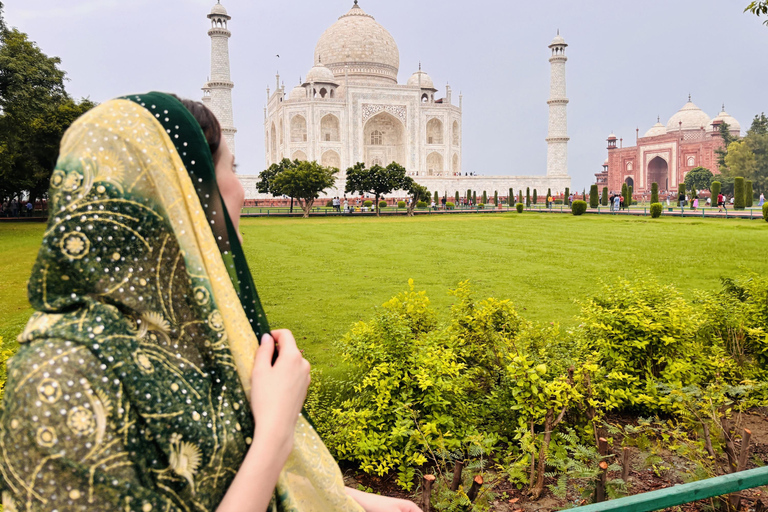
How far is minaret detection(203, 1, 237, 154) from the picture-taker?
28.2m

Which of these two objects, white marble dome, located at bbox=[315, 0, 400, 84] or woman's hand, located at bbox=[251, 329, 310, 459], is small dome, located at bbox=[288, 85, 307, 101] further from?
woman's hand, located at bbox=[251, 329, 310, 459]

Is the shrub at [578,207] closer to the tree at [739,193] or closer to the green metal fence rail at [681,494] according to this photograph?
the tree at [739,193]

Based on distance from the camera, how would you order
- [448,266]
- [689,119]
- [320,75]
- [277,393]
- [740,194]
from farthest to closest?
[689,119], [320,75], [740,194], [448,266], [277,393]

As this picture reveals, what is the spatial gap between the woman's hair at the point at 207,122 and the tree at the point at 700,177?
117 feet

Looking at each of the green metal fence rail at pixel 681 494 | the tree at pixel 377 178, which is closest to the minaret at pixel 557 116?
the tree at pixel 377 178

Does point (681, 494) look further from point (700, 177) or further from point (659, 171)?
point (659, 171)

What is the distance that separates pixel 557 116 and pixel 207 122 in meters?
33.5

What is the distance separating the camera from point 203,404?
2.33 ft

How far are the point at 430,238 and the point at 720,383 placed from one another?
28.1ft

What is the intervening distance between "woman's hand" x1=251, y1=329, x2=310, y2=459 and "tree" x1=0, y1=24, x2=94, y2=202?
12683 millimetres

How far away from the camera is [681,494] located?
1.22m

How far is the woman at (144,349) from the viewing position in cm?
59

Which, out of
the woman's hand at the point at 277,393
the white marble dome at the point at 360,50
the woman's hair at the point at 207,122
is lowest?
the woman's hand at the point at 277,393

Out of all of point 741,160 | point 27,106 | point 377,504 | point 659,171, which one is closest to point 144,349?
point 377,504
